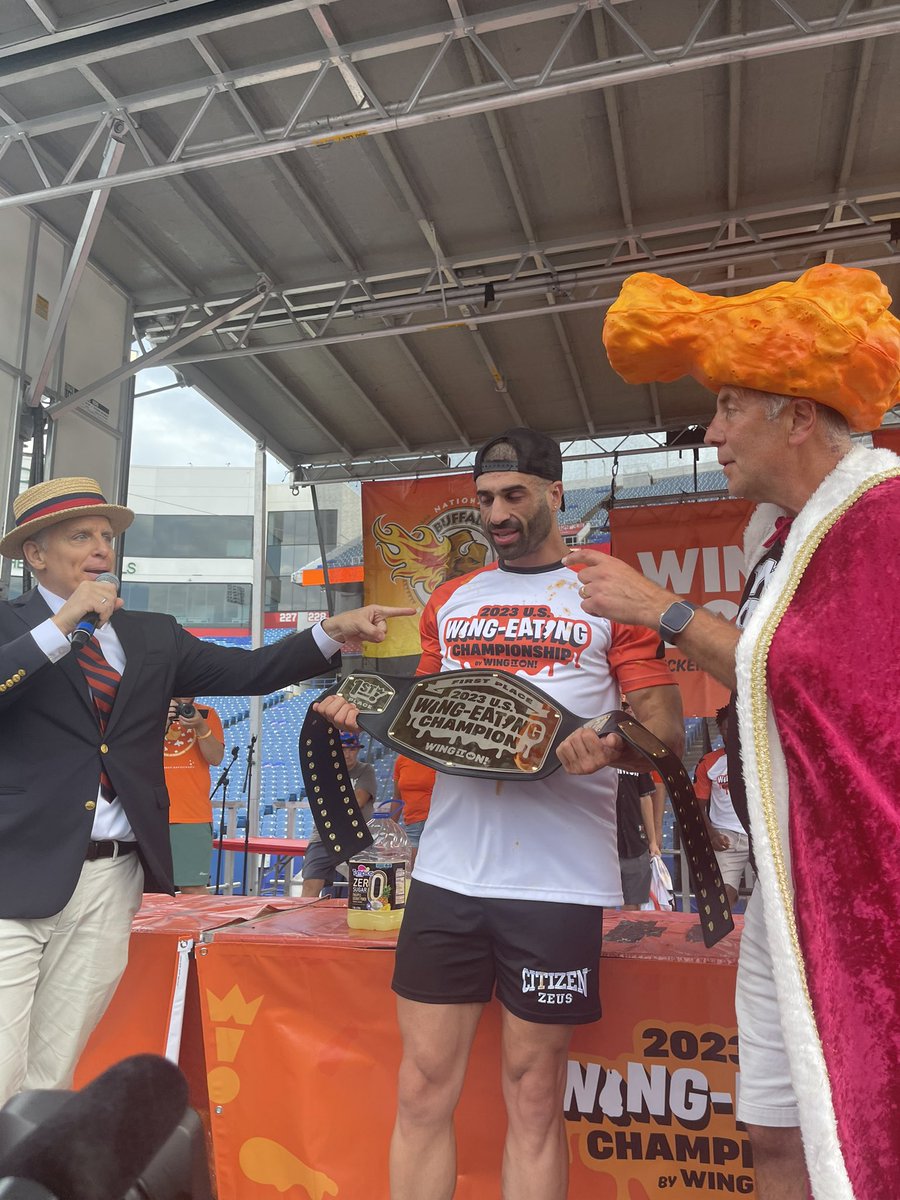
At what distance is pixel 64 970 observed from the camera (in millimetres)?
2186

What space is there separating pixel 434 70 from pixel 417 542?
178 inches

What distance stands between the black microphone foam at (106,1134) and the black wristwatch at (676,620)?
3.86 feet

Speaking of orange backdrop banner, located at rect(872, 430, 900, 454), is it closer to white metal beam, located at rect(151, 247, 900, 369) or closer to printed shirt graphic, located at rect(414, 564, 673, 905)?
white metal beam, located at rect(151, 247, 900, 369)

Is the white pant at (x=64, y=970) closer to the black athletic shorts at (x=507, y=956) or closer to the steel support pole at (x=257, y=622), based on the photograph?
the black athletic shorts at (x=507, y=956)

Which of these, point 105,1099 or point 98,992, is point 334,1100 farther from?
point 105,1099

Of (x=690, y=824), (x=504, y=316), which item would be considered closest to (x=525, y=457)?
(x=690, y=824)

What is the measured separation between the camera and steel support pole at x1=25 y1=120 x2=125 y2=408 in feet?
16.0

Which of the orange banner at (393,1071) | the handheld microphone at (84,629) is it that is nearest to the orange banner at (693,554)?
the orange banner at (393,1071)

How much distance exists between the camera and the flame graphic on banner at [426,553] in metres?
8.38

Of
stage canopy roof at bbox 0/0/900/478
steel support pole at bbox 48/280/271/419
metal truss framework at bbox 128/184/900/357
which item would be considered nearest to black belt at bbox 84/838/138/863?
stage canopy roof at bbox 0/0/900/478

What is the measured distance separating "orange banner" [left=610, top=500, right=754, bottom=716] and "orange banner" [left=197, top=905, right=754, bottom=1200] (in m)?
5.31

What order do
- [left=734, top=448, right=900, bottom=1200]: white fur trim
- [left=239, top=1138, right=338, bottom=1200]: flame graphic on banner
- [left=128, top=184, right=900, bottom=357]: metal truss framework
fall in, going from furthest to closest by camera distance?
[left=128, top=184, right=900, bottom=357]: metal truss framework < [left=239, top=1138, right=338, bottom=1200]: flame graphic on banner < [left=734, top=448, right=900, bottom=1200]: white fur trim

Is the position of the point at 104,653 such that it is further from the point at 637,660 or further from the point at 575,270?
the point at 575,270

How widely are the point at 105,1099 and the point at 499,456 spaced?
196cm
